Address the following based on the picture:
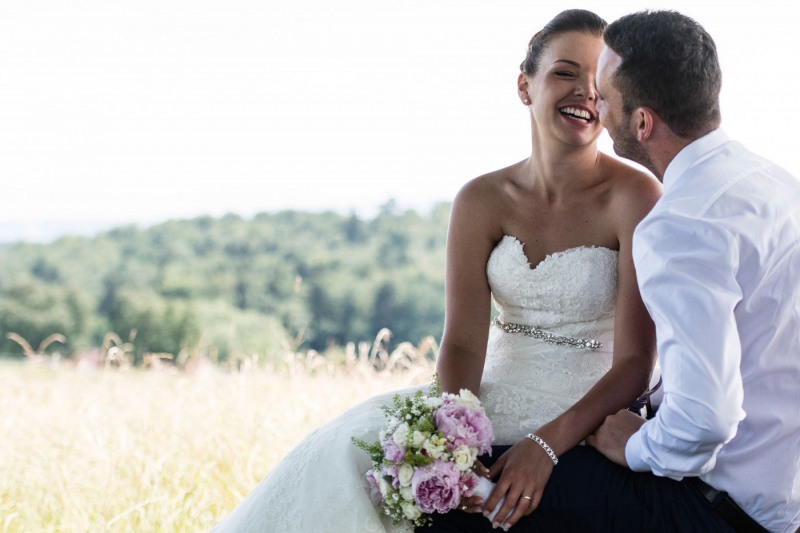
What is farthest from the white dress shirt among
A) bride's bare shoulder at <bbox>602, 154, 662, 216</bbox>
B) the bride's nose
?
the bride's nose

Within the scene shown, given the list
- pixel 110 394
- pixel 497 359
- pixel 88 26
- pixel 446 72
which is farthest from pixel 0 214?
pixel 497 359

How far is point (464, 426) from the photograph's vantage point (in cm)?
242

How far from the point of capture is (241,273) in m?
34.8

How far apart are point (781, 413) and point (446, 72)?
143 feet

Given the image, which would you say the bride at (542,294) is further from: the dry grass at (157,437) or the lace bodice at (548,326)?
the dry grass at (157,437)

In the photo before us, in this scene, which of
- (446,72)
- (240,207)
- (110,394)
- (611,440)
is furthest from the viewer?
(446,72)

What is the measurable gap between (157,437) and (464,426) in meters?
3.24

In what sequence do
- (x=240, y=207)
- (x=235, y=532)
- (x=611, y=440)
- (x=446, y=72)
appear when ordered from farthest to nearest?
(x=446, y=72)
(x=240, y=207)
(x=235, y=532)
(x=611, y=440)

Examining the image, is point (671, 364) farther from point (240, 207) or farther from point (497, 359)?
point (240, 207)

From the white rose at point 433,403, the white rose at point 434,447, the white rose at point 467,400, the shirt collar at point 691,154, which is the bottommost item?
the white rose at point 434,447

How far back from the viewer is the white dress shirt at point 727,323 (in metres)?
2.00

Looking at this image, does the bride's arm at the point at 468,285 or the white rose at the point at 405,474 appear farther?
the bride's arm at the point at 468,285

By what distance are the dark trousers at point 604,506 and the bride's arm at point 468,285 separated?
0.73 meters

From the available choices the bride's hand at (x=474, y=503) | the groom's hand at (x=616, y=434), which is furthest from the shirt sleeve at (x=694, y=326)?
the bride's hand at (x=474, y=503)
